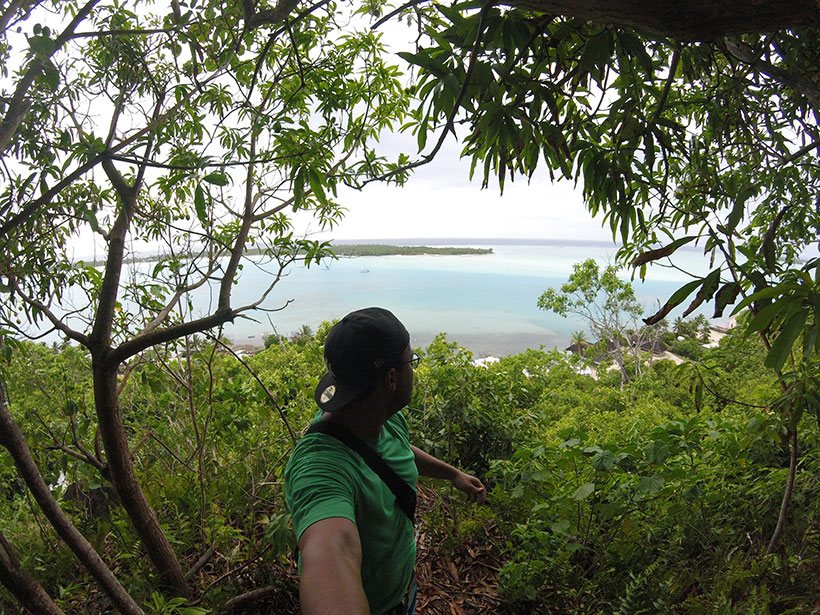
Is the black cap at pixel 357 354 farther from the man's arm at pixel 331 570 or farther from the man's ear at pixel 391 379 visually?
the man's arm at pixel 331 570

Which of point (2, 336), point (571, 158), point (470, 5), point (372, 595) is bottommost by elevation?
point (372, 595)

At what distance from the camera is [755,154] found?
217 centimetres

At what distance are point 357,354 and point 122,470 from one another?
1.04 meters

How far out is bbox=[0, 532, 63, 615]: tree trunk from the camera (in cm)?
128

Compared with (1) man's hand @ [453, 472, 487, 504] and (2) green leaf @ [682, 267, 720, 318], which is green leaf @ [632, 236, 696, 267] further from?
(1) man's hand @ [453, 472, 487, 504]

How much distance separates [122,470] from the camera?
1.65 m

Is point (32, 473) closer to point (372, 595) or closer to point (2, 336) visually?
point (2, 336)

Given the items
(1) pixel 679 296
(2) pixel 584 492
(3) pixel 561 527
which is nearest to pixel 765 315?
(1) pixel 679 296

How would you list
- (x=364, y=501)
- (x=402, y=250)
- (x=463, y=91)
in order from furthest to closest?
1. (x=402, y=250)
2. (x=364, y=501)
3. (x=463, y=91)

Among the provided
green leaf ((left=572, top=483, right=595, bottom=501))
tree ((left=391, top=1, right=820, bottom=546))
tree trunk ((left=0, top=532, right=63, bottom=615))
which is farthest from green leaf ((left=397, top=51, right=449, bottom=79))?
tree trunk ((left=0, top=532, right=63, bottom=615))

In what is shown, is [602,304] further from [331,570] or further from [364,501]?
[331,570]

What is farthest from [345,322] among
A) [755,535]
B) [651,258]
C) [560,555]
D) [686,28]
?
[755,535]

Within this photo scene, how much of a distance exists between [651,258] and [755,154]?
1377 millimetres

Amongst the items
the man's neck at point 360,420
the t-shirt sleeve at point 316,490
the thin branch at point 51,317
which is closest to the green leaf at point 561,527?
the man's neck at point 360,420
